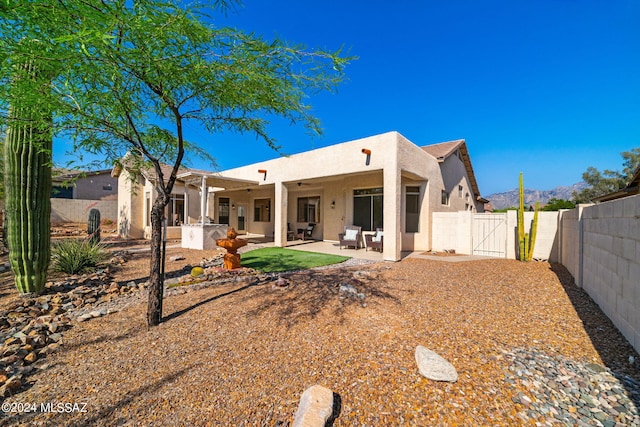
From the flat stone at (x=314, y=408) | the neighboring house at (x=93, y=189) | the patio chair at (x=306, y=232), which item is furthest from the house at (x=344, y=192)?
the neighboring house at (x=93, y=189)

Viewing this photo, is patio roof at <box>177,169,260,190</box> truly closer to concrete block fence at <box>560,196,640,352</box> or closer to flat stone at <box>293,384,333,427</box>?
flat stone at <box>293,384,333,427</box>

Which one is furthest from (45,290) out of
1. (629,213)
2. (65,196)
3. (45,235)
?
(65,196)

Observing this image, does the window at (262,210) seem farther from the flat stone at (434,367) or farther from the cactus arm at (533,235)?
the flat stone at (434,367)

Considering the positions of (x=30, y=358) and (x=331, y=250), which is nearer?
(x=30, y=358)

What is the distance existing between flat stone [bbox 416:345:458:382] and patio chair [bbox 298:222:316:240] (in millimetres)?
12321

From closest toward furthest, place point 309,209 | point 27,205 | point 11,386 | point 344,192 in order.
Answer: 1. point 11,386
2. point 27,205
3. point 344,192
4. point 309,209

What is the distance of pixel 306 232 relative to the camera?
15.4m

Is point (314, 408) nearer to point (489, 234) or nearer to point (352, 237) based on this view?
point (352, 237)

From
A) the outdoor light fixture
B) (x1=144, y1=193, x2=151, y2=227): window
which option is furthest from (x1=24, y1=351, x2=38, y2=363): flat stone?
(x1=144, y1=193, x2=151, y2=227): window

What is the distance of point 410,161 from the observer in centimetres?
964

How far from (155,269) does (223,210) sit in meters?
17.1

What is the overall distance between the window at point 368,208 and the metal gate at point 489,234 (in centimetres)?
386

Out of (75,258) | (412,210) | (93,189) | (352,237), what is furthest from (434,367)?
(93,189)

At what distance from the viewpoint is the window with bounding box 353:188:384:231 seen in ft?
39.3
